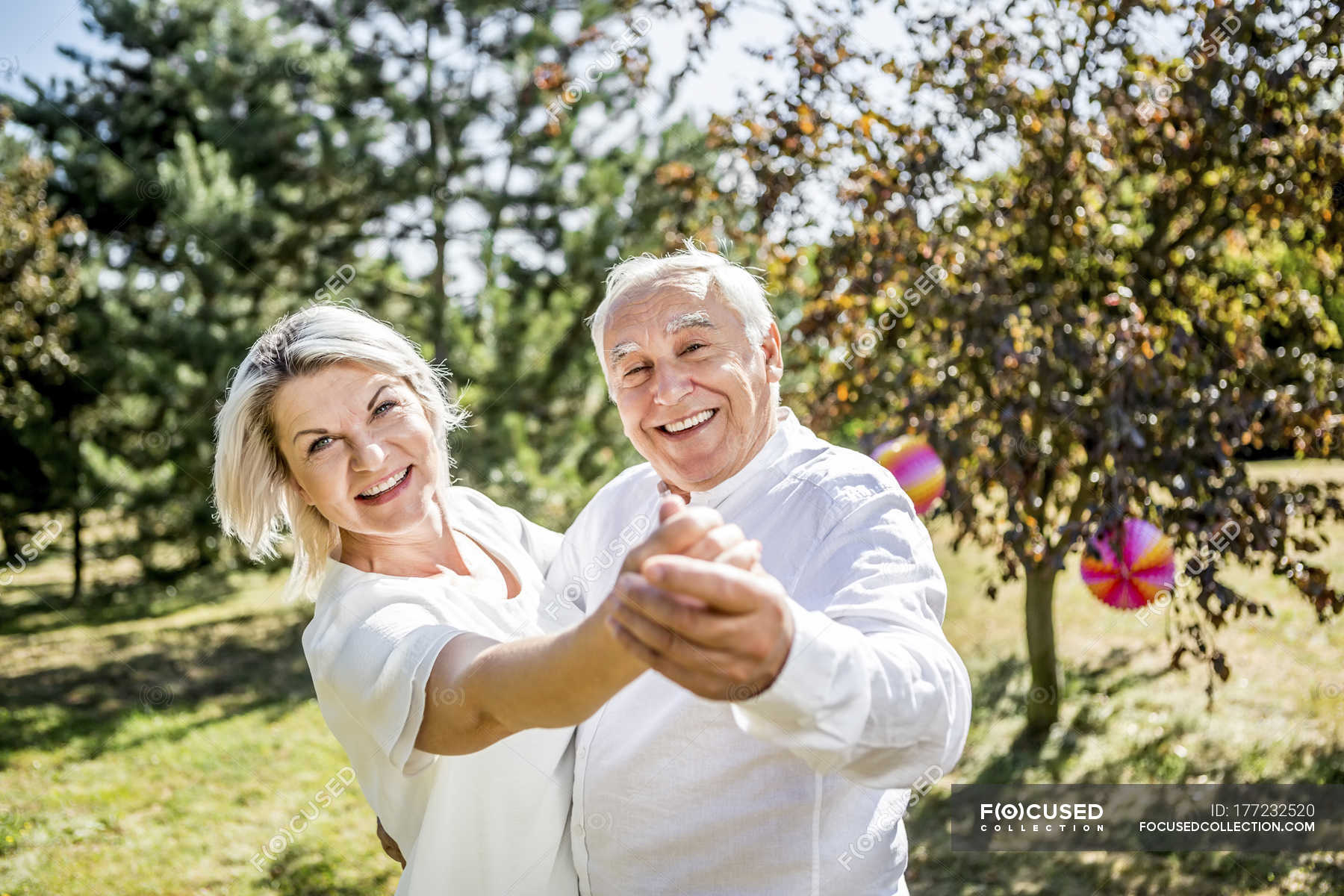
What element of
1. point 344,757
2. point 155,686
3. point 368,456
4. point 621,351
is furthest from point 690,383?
point 155,686

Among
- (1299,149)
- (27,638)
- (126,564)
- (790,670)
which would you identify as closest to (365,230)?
(27,638)

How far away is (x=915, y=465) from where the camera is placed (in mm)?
4035

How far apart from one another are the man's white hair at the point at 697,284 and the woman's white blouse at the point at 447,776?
0.65 m

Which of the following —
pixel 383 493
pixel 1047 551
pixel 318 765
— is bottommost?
pixel 318 765

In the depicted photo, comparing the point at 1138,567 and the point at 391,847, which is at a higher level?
the point at 1138,567

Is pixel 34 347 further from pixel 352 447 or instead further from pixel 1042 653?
pixel 1042 653

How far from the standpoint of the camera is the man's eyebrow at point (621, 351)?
1958 mm

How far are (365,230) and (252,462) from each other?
8260mm

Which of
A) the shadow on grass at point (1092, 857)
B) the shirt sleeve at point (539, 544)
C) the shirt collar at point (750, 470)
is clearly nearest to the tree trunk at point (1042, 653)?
the shadow on grass at point (1092, 857)

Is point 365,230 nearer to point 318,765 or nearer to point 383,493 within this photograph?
point 318,765

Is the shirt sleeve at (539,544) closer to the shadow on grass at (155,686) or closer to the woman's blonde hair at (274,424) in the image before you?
the woman's blonde hair at (274,424)

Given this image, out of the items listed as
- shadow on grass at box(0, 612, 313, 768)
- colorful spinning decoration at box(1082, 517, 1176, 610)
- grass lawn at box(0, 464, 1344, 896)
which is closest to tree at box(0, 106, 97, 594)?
shadow on grass at box(0, 612, 313, 768)

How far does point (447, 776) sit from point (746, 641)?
999 mm

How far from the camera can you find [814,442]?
1.95 m
